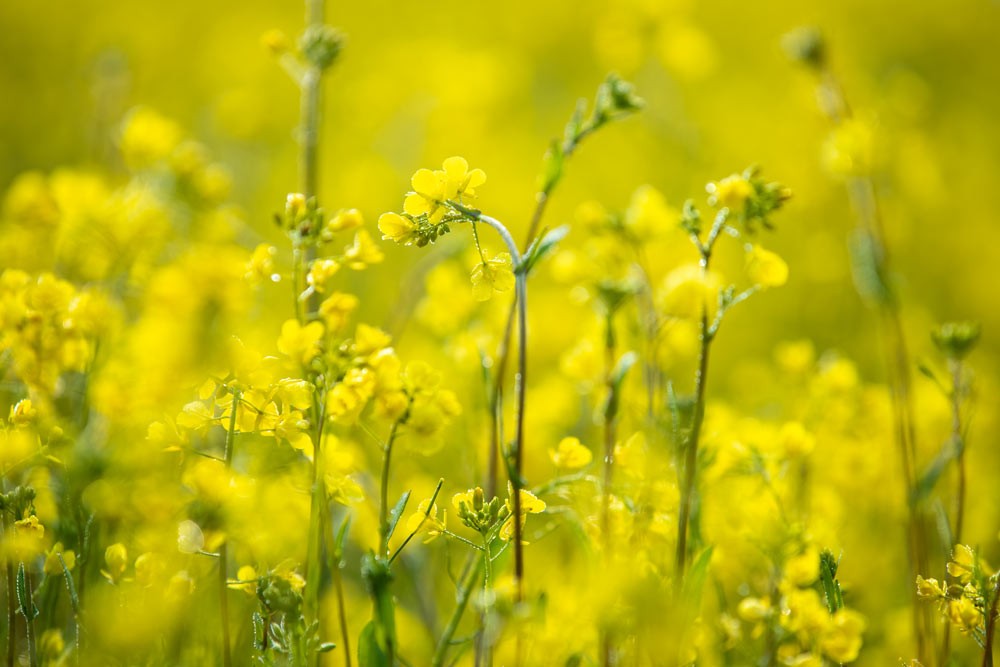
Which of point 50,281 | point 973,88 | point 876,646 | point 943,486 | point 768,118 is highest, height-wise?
point 973,88

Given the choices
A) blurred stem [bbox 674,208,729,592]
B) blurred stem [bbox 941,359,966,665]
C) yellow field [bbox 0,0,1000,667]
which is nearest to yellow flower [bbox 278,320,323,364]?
yellow field [bbox 0,0,1000,667]

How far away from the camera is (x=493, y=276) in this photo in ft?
5.58

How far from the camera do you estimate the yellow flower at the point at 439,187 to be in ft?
5.39

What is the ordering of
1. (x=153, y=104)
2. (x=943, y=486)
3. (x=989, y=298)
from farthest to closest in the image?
(x=153, y=104)
(x=989, y=298)
(x=943, y=486)

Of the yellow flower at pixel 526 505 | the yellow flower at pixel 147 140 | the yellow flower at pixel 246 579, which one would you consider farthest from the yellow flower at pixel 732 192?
the yellow flower at pixel 147 140

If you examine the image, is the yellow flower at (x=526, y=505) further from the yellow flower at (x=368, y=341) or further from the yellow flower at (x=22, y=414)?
the yellow flower at (x=22, y=414)

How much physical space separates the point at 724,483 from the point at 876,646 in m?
0.74

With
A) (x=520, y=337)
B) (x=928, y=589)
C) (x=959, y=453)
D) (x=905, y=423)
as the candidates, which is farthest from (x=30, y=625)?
(x=905, y=423)

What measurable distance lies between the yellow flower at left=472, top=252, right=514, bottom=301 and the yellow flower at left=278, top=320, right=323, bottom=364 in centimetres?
35

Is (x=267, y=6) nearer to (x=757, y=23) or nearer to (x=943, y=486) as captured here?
(x=757, y=23)

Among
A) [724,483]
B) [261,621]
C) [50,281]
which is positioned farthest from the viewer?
[724,483]

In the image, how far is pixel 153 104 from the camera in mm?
8719

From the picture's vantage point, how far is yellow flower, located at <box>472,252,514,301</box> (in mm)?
1689

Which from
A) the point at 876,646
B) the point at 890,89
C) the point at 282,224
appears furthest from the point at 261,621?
the point at 890,89
